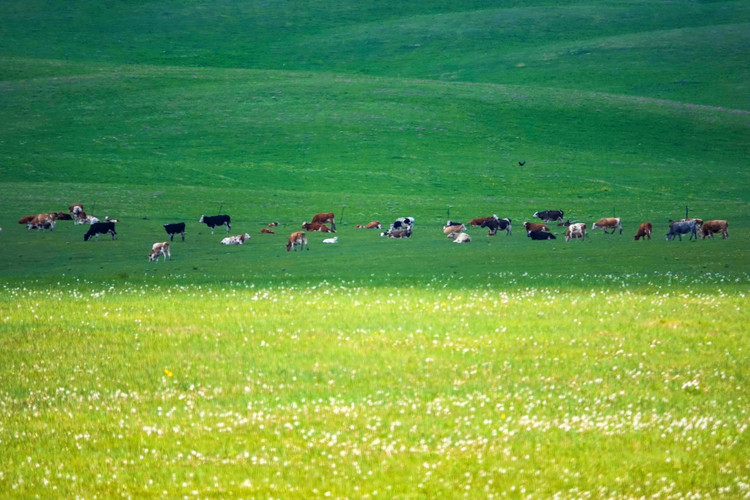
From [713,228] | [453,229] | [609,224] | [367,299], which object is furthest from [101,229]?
[713,228]

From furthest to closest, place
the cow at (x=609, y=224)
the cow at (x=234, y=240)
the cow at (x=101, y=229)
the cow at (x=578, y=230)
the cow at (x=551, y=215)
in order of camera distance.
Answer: the cow at (x=551, y=215) → the cow at (x=609, y=224) → the cow at (x=101, y=229) → the cow at (x=234, y=240) → the cow at (x=578, y=230)

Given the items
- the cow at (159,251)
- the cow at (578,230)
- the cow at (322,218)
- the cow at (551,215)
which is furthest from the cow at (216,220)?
the cow at (551,215)

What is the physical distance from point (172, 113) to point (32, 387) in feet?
284

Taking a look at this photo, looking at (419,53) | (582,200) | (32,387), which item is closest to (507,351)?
(32,387)

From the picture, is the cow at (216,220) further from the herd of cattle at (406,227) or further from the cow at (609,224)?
the cow at (609,224)

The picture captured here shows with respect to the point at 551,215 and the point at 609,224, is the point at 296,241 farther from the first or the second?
the point at 551,215

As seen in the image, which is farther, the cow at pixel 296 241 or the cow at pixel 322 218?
the cow at pixel 322 218

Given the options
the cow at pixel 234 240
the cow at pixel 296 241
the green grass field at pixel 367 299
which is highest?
the green grass field at pixel 367 299

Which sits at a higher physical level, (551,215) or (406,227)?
(551,215)

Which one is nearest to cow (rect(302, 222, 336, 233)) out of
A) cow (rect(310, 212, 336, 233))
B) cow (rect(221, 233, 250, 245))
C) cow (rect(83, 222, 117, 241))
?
cow (rect(310, 212, 336, 233))

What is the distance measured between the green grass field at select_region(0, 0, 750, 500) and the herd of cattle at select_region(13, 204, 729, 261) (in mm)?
1044

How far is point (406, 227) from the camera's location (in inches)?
1908

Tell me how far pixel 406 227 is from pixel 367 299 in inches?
1046

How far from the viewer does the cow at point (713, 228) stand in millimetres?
40375
